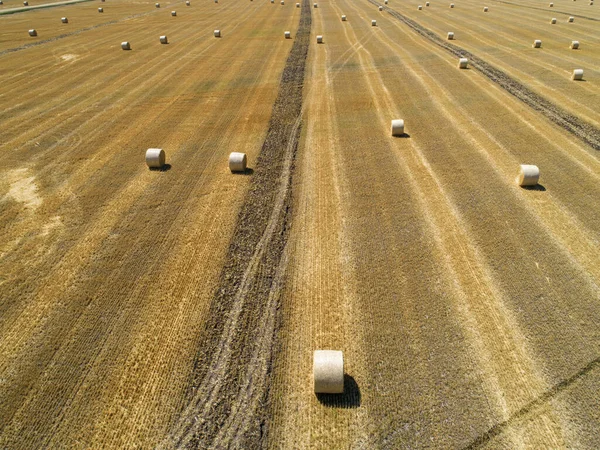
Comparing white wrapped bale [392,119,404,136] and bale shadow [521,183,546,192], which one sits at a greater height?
white wrapped bale [392,119,404,136]

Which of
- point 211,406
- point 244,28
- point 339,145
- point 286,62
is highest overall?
point 244,28

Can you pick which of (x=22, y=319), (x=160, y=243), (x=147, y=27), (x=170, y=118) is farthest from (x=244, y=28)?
(x=22, y=319)

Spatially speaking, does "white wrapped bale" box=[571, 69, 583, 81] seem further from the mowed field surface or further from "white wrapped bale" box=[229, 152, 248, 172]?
"white wrapped bale" box=[229, 152, 248, 172]

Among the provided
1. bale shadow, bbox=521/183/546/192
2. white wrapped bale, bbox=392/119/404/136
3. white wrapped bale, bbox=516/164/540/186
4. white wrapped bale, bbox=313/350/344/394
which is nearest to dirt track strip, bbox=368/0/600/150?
bale shadow, bbox=521/183/546/192

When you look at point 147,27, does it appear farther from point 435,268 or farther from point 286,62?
point 435,268

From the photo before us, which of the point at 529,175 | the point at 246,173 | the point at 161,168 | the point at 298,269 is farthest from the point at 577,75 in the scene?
the point at 161,168
